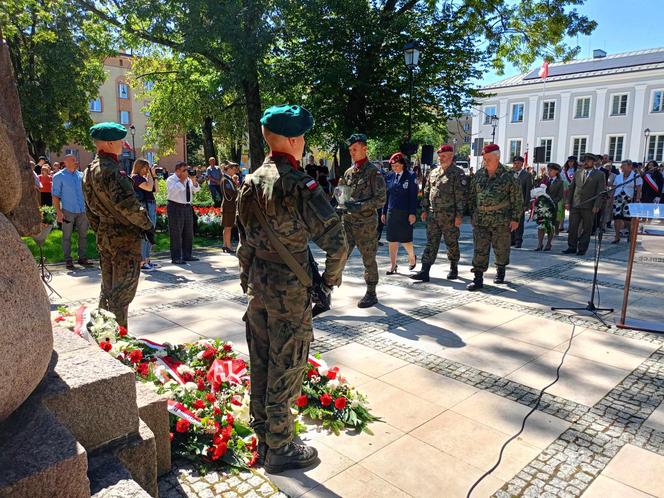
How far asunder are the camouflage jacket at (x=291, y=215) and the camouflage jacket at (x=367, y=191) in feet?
12.4

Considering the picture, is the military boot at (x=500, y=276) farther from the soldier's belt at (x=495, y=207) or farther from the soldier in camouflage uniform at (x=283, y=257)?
the soldier in camouflage uniform at (x=283, y=257)

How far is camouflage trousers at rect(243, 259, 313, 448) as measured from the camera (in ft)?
10.1

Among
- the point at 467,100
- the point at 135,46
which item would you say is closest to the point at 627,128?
the point at 467,100

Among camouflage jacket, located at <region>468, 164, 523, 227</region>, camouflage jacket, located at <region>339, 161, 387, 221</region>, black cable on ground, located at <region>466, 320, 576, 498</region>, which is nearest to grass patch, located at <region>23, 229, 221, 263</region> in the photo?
camouflage jacket, located at <region>339, 161, 387, 221</region>

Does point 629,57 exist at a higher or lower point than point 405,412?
higher

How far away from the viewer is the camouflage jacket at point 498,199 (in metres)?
7.72

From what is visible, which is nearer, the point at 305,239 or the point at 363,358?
the point at 305,239

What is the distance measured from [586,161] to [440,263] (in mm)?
4161

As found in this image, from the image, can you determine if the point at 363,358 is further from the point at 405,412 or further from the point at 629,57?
the point at 629,57

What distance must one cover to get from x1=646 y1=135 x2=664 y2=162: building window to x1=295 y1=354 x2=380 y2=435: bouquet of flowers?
44847 millimetres

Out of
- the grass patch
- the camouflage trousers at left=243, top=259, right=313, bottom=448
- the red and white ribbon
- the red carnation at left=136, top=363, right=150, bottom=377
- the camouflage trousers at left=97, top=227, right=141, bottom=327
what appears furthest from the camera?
the grass patch

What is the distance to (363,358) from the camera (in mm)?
4953

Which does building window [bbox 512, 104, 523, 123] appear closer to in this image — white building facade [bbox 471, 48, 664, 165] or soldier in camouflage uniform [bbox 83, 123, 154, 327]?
white building facade [bbox 471, 48, 664, 165]

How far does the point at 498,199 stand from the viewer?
7.73 metres
